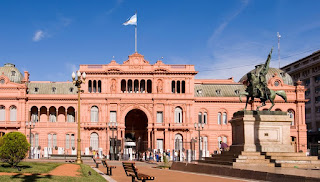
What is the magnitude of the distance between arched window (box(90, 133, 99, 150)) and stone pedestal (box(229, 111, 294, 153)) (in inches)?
1681

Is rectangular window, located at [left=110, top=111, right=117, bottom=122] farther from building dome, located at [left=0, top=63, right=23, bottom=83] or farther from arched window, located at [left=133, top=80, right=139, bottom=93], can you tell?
building dome, located at [left=0, top=63, right=23, bottom=83]

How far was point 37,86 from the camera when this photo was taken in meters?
72.4

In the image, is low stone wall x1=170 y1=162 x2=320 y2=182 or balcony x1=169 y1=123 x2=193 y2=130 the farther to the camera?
balcony x1=169 y1=123 x2=193 y2=130

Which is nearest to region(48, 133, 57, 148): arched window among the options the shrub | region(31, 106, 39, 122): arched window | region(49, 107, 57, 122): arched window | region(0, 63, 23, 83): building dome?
region(49, 107, 57, 122): arched window

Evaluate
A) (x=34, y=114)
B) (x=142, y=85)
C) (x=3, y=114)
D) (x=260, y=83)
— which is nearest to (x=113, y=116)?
(x=142, y=85)

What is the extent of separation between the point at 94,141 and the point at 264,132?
145ft

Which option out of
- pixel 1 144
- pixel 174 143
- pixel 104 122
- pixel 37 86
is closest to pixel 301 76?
pixel 174 143

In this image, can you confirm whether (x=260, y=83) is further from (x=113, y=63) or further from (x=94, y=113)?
(x=94, y=113)

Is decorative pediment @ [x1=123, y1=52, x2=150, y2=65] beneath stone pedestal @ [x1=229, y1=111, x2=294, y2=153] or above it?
above

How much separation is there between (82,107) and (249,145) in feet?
149

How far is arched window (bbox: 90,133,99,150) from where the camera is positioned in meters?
66.3

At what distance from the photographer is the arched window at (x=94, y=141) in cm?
6631

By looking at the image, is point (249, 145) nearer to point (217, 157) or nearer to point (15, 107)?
point (217, 157)

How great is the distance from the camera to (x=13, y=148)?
24.8 meters
